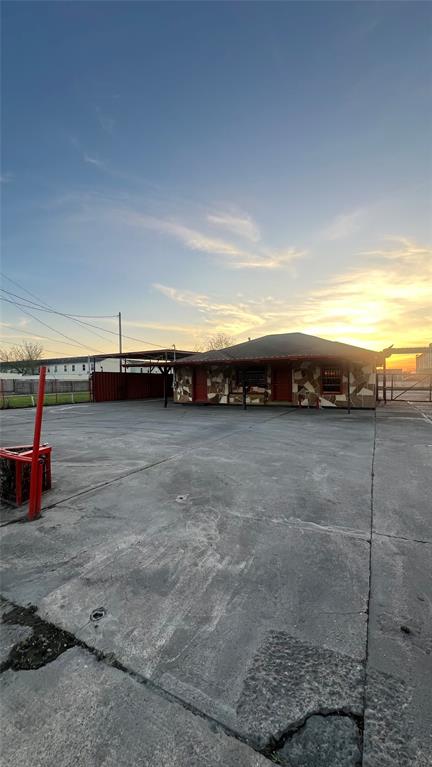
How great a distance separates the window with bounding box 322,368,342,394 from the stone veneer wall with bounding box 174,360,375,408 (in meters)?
0.21

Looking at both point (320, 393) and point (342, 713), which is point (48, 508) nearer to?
point (342, 713)

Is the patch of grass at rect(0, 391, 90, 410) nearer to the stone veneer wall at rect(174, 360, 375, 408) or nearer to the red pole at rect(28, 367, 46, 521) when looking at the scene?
the stone veneer wall at rect(174, 360, 375, 408)

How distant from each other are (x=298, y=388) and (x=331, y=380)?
173 cm

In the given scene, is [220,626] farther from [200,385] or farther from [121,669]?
[200,385]

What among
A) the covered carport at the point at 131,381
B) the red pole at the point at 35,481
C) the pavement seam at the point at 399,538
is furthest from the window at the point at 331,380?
the red pole at the point at 35,481

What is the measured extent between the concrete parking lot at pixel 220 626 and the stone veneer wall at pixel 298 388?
11.5 meters

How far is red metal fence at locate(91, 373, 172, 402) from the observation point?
21.6 meters

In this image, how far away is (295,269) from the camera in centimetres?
1551

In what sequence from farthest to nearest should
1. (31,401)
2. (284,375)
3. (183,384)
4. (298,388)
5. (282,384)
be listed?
(31,401)
(183,384)
(282,384)
(284,375)
(298,388)

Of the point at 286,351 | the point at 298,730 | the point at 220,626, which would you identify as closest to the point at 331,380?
the point at 286,351

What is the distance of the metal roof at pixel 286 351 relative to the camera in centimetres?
1419

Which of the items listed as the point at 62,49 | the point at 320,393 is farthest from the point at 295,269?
the point at 62,49

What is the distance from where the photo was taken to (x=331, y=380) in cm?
1602

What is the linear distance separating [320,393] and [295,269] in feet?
21.4
